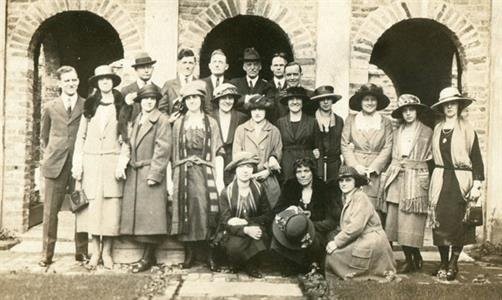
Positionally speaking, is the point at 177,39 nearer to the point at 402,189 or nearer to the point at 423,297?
the point at 402,189

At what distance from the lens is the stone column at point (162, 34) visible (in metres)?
8.74

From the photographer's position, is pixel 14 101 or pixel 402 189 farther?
pixel 14 101

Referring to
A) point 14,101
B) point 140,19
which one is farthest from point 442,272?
point 14,101

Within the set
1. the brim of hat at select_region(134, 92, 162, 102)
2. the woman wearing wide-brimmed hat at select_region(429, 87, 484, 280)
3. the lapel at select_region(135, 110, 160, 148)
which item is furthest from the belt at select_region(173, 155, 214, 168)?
the woman wearing wide-brimmed hat at select_region(429, 87, 484, 280)

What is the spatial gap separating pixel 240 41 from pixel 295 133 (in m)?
5.35

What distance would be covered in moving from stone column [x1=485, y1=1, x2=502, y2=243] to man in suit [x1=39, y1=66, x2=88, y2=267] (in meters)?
5.65

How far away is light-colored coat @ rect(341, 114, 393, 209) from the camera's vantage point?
24.5 feet

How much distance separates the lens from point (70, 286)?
20.7 feet

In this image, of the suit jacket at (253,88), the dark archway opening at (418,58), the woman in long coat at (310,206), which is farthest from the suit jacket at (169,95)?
the dark archway opening at (418,58)

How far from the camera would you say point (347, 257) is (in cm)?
686

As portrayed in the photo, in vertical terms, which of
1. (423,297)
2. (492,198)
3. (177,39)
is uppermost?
(177,39)

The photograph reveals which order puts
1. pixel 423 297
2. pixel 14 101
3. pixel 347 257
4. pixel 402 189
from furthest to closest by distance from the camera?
pixel 14 101, pixel 402 189, pixel 347 257, pixel 423 297

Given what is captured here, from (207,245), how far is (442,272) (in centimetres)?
277

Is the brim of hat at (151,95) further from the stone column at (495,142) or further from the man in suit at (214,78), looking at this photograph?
the stone column at (495,142)
